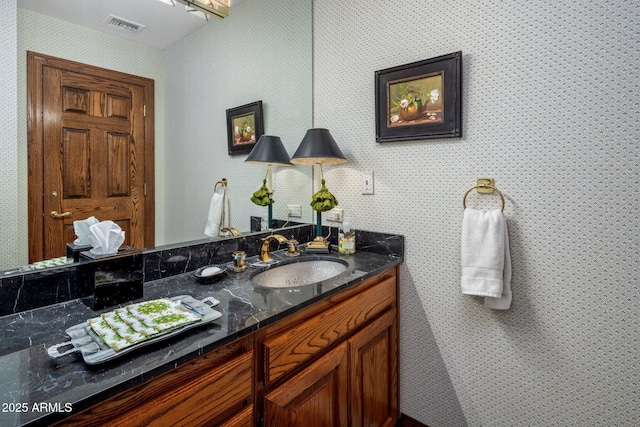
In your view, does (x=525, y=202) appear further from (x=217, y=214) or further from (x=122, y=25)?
(x=122, y=25)

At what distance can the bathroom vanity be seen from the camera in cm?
64

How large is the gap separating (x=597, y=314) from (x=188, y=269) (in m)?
1.62

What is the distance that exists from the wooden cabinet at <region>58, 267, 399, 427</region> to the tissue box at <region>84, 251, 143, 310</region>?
443mm

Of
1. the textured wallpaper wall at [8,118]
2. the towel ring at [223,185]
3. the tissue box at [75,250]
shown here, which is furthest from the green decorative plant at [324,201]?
the textured wallpaper wall at [8,118]

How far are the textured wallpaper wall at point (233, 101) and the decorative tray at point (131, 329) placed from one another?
0.46m

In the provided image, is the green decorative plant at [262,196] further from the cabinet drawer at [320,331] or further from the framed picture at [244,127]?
the cabinet drawer at [320,331]

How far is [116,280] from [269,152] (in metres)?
1.03

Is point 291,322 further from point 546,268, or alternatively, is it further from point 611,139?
point 611,139

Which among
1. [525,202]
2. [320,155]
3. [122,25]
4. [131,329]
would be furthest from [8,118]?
[525,202]

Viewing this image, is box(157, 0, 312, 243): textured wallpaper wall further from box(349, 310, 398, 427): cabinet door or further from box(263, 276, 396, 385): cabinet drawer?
box(349, 310, 398, 427): cabinet door

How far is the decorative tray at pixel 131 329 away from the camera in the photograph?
710mm

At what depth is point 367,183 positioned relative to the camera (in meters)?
1.82

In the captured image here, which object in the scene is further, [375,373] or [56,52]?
[375,373]

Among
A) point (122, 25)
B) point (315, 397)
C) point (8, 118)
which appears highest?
point (122, 25)
